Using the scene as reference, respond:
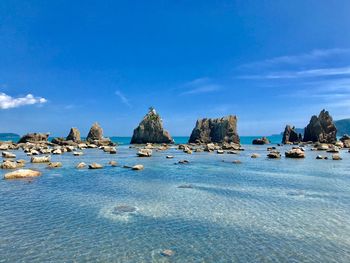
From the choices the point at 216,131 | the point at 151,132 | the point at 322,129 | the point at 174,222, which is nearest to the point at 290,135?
the point at 322,129

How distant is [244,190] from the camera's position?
98.4ft

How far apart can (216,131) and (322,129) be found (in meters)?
56.0

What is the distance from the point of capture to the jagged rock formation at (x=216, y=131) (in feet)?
519

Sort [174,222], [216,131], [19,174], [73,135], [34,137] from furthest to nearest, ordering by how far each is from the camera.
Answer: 1. [216,131]
2. [73,135]
3. [34,137]
4. [19,174]
5. [174,222]

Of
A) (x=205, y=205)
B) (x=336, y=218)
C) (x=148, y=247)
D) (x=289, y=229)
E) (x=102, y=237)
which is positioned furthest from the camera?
(x=205, y=205)

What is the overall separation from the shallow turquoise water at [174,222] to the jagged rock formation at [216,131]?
125537mm

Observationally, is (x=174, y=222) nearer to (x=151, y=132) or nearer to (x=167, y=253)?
(x=167, y=253)

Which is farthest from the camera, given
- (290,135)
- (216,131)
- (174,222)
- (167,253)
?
(290,135)

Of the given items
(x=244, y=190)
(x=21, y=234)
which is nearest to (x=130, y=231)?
(x=21, y=234)

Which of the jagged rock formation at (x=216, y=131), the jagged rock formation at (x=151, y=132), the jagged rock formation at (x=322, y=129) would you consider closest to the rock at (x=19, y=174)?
the jagged rock formation at (x=151, y=132)

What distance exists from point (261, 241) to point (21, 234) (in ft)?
41.7

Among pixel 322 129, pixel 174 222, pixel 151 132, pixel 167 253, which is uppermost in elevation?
pixel 322 129

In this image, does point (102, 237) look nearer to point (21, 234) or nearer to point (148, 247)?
point (148, 247)

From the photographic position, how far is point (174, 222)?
18.8 metres
